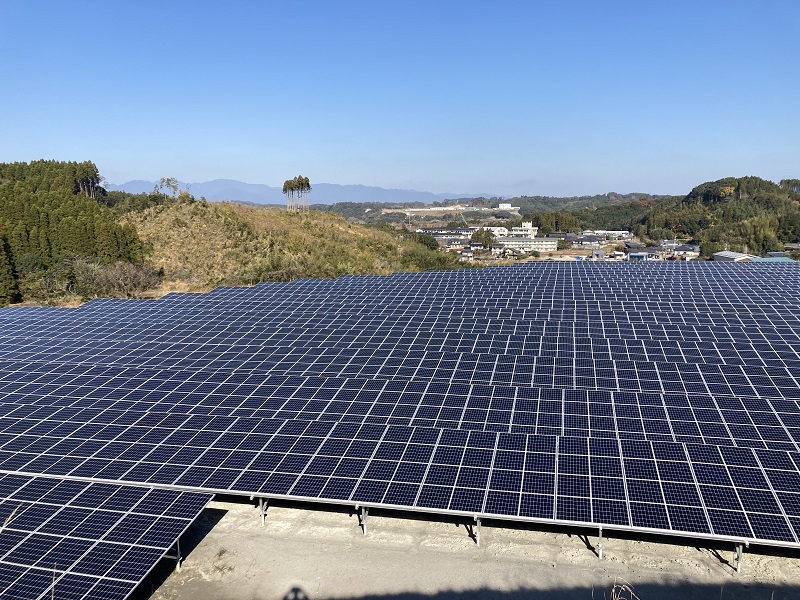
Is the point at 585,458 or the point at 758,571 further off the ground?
the point at 585,458

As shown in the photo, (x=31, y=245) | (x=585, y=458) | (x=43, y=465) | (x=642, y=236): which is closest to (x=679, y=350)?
(x=585, y=458)

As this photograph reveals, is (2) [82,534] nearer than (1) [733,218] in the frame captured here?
Yes

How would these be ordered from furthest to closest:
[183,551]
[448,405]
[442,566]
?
[448,405], [183,551], [442,566]

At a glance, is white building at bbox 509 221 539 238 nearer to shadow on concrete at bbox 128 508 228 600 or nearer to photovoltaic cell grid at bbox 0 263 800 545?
photovoltaic cell grid at bbox 0 263 800 545

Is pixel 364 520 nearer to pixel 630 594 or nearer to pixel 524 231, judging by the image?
pixel 630 594

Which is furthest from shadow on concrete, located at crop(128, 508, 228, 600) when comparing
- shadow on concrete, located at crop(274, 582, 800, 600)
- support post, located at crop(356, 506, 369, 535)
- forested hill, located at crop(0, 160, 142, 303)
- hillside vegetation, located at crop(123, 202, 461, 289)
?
forested hill, located at crop(0, 160, 142, 303)

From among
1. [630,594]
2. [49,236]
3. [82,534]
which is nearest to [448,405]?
[630,594]

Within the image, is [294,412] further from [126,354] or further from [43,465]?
[126,354]
